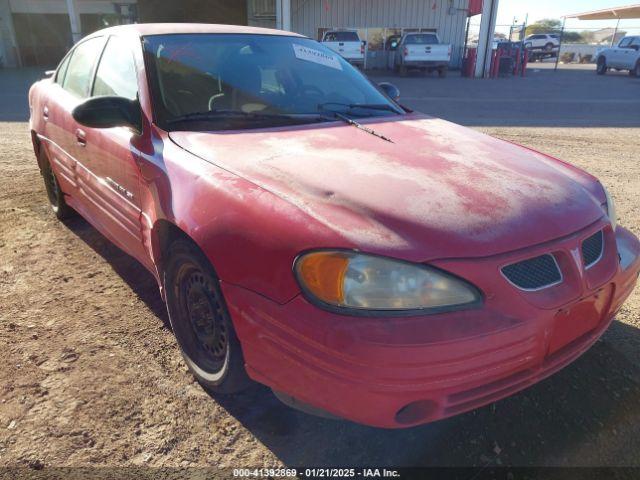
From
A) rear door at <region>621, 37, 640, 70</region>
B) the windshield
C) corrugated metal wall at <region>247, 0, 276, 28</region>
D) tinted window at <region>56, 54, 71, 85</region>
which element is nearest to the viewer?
the windshield

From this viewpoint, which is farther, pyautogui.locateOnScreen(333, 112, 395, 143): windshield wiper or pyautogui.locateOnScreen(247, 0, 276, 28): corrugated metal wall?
pyautogui.locateOnScreen(247, 0, 276, 28): corrugated metal wall

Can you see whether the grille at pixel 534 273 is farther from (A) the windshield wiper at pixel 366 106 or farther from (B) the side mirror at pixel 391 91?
(B) the side mirror at pixel 391 91

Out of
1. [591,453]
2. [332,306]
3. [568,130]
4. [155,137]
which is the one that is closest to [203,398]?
[332,306]

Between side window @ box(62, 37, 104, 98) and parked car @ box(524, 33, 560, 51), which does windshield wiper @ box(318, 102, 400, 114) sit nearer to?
side window @ box(62, 37, 104, 98)

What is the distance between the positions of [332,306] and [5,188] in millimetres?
5040

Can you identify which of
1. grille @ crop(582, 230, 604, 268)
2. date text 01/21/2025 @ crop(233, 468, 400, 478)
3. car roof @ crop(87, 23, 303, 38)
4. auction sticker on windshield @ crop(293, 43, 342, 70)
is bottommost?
date text 01/21/2025 @ crop(233, 468, 400, 478)

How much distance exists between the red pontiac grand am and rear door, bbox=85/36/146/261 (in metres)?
0.02

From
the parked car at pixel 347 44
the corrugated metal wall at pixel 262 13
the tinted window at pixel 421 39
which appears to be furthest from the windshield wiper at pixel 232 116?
the corrugated metal wall at pixel 262 13

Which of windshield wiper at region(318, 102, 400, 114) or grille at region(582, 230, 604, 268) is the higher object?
windshield wiper at region(318, 102, 400, 114)

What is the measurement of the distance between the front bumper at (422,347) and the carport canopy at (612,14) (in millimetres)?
41481

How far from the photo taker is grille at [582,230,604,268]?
1864mm

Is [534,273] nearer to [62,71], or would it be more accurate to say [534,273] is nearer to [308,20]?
[62,71]

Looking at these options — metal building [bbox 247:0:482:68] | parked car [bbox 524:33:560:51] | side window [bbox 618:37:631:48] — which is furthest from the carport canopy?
metal building [bbox 247:0:482:68]

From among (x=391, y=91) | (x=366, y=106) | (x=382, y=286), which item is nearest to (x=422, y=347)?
(x=382, y=286)
